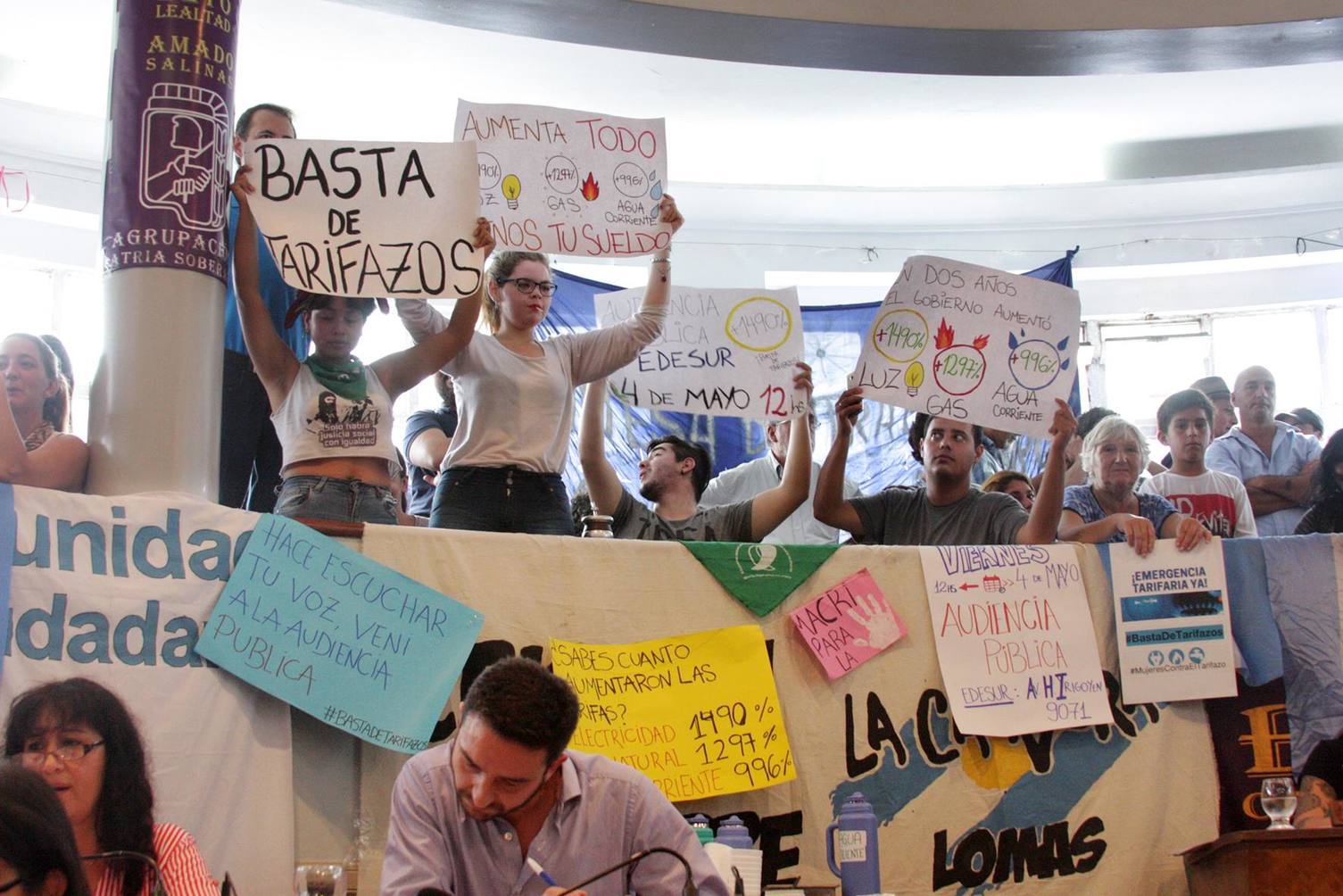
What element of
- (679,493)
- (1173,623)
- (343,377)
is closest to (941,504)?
(1173,623)

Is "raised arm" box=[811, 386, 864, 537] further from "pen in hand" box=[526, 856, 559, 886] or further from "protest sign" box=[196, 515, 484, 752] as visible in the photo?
"pen in hand" box=[526, 856, 559, 886]

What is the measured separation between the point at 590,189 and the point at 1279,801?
269 centimetres

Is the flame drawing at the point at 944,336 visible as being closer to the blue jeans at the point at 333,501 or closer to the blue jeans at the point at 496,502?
the blue jeans at the point at 496,502

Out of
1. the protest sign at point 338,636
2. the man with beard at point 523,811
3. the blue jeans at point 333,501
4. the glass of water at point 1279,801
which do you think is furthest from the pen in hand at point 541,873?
the glass of water at point 1279,801

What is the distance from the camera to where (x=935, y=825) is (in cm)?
397

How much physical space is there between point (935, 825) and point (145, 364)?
2382 mm

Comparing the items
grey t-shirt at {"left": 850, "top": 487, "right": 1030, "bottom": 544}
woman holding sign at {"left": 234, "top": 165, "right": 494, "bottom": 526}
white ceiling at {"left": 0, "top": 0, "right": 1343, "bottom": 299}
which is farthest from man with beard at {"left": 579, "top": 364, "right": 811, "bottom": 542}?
white ceiling at {"left": 0, "top": 0, "right": 1343, "bottom": 299}

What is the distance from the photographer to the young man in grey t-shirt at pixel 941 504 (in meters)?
4.46

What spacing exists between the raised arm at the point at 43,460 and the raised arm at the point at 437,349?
32.2 inches

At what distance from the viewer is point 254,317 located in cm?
391

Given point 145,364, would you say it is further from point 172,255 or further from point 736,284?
point 736,284

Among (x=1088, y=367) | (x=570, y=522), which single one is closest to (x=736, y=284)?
(x=1088, y=367)

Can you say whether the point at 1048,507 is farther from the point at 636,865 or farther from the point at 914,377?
the point at 636,865

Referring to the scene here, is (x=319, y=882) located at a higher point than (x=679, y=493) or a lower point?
lower
